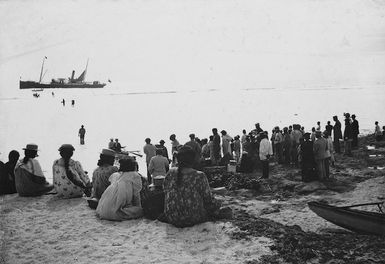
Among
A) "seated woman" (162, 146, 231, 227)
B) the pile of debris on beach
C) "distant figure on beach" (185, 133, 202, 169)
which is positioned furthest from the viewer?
"distant figure on beach" (185, 133, 202, 169)

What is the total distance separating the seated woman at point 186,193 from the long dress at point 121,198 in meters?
0.73


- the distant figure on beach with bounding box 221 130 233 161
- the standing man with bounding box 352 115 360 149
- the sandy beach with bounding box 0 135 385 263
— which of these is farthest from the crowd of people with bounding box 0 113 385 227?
the standing man with bounding box 352 115 360 149

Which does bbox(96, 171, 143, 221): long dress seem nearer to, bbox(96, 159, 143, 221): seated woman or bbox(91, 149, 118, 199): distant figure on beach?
bbox(96, 159, 143, 221): seated woman

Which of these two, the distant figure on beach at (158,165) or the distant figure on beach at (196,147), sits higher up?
the distant figure on beach at (196,147)

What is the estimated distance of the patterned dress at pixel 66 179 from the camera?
7234 mm

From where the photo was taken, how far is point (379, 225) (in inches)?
205

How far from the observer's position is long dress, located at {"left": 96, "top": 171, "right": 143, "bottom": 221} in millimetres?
5949

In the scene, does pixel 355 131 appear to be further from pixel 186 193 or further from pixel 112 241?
pixel 112 241

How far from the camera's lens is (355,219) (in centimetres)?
557

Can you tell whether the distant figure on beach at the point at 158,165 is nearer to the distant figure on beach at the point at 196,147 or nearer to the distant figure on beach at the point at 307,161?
the distant figure on beach at the point at 196,147

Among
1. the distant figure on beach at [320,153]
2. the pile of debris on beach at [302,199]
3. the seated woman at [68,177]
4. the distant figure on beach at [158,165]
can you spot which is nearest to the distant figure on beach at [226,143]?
the pile of debris on beach at [302,199]

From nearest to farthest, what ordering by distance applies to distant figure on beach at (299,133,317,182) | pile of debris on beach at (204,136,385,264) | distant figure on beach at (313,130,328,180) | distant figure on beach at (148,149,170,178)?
pile of debris on beach at (204,136,385,264) → distant figure on beach at (148,149,170,178) → distant figure on beach at (313,130,328,180) → distant figure on beach at (299,133,317,182)

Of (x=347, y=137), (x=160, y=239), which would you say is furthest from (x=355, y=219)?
(x=347, y=137)

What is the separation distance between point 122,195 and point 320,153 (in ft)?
23.2
